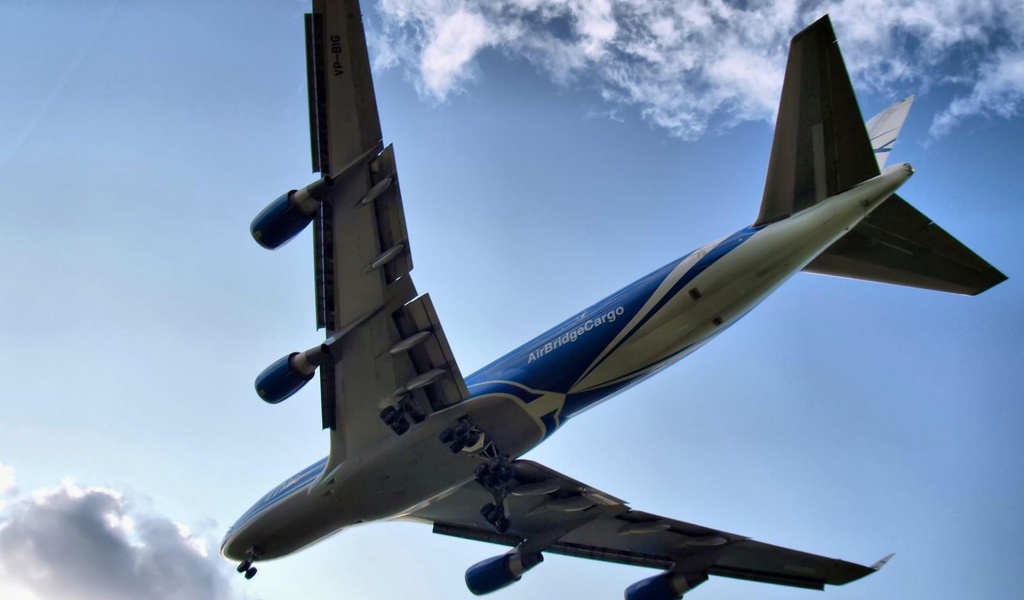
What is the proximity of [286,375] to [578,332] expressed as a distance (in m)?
5.14

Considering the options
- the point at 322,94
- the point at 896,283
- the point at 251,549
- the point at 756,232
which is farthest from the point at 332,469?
the point at 896,283

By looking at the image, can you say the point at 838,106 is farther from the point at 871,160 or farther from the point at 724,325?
the point at 724,325

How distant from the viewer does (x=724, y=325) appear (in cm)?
1409

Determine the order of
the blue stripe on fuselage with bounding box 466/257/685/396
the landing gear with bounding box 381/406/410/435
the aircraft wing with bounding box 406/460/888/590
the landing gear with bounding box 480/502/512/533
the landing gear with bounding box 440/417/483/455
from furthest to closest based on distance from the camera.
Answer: the aircraft wing with bounding box 406/460/888/590 → the landing gear with bounding box 480/502/512/533 → the landing gear with bounding box 440/417/483/455 → the landing gear with bounding box 381/406/410/435 → the blue stripe on fuselage with bounding box 466/257/685/396

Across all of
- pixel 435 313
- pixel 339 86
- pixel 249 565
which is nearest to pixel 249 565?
pixel 249 565

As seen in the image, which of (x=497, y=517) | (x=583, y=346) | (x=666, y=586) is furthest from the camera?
(x=666, y=586)

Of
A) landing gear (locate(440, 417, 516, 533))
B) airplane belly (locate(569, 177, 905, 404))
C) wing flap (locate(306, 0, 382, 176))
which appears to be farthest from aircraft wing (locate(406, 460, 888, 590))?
wing flap (locate(306, 0, 382, 176))

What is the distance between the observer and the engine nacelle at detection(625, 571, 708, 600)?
18.7 m

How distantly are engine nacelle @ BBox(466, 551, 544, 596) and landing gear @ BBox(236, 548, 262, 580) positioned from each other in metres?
4.69

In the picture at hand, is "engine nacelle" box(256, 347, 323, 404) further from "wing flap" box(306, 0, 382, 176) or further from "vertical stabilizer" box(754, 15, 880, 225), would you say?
"vertical stabilizer" box(754, 15, 880, 225)

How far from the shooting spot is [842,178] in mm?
12977

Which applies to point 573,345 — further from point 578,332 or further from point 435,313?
point 435,313

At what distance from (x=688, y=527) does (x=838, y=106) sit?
34.0 feet

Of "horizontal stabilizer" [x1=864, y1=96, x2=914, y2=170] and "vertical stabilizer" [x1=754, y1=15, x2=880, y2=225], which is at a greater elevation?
"horizontal stabilizer" [x1=864, y1=96, x2=914, y2=170]
